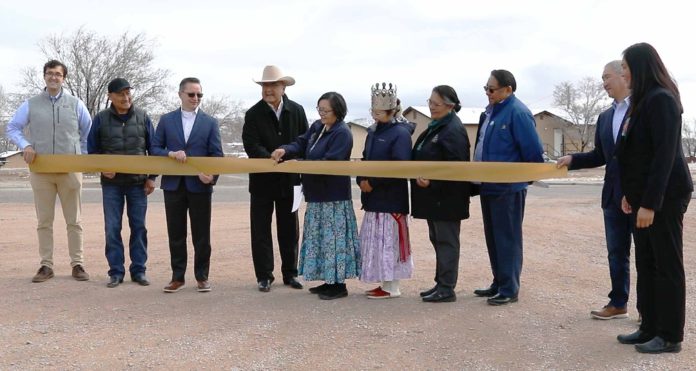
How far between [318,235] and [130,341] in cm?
209

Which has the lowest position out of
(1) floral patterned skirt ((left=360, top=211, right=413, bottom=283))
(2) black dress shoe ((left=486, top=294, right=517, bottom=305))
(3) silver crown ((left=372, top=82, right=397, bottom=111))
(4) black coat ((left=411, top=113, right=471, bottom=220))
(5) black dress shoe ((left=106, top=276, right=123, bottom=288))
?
(2) black dress shoe ((left=486, top=294, right=517, bottom=305))

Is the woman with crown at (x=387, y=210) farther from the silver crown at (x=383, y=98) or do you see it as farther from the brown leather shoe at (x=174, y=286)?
the brown leather shoe at (x=174, y=286)

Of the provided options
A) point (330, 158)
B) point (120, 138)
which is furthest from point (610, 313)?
point (120, 138)

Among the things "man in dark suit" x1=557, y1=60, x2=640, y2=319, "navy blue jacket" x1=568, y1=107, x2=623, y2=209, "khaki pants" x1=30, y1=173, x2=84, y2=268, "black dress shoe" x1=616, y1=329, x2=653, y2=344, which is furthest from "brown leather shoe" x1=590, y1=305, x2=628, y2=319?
"khaki pants" x1=30, y1=173, x2=84, y2=268

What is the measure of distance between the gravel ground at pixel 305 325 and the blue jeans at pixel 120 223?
0.81 ft

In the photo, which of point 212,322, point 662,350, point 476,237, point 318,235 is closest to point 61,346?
point 212,322

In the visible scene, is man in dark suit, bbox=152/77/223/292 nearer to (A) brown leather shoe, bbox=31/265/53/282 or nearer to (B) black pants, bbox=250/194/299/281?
(B) black pants, bbox=250/194/299/281

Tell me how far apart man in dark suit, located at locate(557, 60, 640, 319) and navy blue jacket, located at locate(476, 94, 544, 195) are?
51cm

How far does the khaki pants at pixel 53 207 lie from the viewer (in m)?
7.08

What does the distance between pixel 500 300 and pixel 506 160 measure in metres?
1.25

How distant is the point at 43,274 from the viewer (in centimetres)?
695

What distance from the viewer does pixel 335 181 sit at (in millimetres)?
6234

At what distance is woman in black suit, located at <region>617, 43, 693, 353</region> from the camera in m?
4.30

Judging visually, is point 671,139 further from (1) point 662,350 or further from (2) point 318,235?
(2) point 318,235
